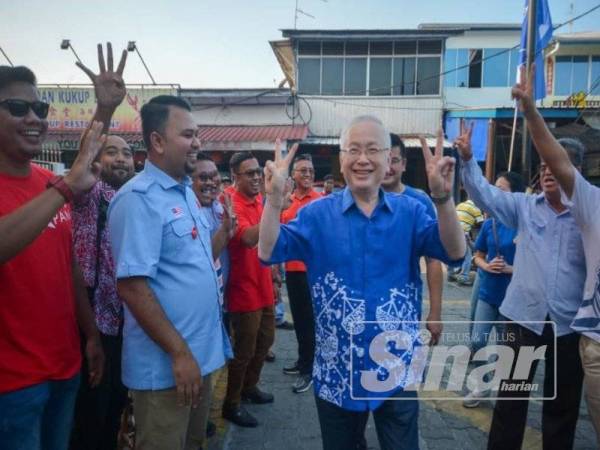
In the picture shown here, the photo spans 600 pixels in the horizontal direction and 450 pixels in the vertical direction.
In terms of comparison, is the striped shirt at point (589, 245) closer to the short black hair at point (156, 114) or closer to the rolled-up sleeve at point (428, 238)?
the rolled-up sleeve at point (428, 238)

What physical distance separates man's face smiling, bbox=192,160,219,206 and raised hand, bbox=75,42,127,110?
128cm

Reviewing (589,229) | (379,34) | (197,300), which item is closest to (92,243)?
(197,300)

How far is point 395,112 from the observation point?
1527cm

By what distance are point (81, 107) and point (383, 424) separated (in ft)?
50.3

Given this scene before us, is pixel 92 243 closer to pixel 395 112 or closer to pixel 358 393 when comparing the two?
pixel 358 393

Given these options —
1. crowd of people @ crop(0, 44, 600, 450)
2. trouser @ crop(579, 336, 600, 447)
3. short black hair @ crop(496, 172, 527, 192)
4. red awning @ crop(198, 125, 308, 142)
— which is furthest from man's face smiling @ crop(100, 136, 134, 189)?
red awning @ crop(198, 125, 308, 142)

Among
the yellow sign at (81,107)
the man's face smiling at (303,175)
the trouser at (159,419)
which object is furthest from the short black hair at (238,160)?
the yellow sign at (81,107)

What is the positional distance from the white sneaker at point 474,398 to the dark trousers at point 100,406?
109 inches

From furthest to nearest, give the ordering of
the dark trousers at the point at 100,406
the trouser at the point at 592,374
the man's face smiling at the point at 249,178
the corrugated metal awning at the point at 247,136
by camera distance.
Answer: the corrugated metal awning at the point at 247,136 → the man's face smiling at the point at 249,178 → the dark trousers at the point at 100,406 → the trouser at the point at 592,374

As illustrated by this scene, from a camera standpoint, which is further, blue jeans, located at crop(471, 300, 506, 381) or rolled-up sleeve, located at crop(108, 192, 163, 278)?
blue jeans, located at crop(471, 300, 506, 381)

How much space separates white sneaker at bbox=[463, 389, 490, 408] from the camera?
3.73m

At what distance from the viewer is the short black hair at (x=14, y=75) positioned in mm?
1783

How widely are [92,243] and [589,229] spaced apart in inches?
107

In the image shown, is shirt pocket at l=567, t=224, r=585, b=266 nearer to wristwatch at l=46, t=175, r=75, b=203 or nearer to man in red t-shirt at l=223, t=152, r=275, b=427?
man in red t-shirt at l=223, t=152, r=275, b=427
